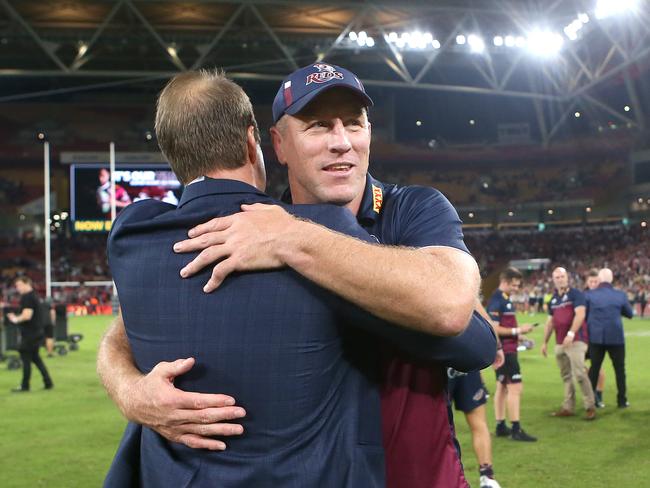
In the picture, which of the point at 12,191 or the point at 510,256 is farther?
the point at 510,256

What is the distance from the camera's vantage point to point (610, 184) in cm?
5012

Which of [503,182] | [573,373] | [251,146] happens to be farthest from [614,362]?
[503,182]

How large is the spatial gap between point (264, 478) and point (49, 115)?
49508mm

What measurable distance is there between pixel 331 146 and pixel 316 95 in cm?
18

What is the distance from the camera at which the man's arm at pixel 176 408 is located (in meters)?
1.79

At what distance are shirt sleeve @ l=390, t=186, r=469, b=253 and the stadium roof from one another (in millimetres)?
24878

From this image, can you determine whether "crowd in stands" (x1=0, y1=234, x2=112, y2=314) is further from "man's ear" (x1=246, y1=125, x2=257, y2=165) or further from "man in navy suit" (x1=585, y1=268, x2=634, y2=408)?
"man's ear" (x1=246, y1=125, x2=257, y2=165)

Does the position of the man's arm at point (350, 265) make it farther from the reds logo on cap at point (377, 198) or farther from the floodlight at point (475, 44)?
the floodlight at point (475, 44)

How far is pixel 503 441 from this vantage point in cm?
927

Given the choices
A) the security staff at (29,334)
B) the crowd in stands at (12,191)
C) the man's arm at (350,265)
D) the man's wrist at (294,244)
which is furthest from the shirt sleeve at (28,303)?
the crowd in stands at (12,191)

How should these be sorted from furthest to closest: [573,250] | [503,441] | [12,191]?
[573,250] < [12,191] < [503,441]

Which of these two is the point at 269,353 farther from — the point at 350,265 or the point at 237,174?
the point at 237,174

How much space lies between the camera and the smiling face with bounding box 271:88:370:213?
2.21m

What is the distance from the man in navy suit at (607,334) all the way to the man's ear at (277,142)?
9.82m
